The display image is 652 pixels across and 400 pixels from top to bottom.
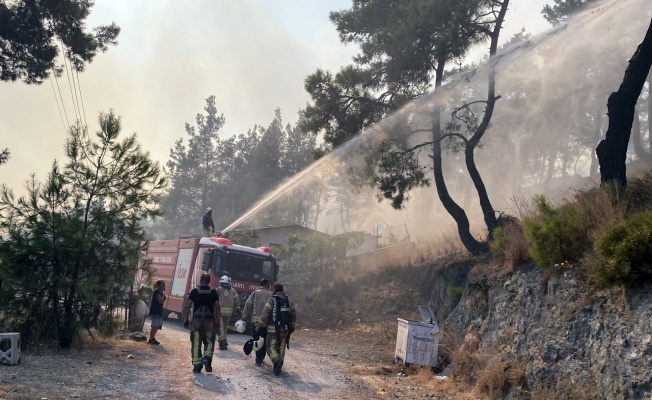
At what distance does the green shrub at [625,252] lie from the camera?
312 inches

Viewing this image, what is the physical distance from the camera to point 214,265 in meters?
18.9

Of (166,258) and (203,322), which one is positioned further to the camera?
(166,258)

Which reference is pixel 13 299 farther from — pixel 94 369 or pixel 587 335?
pixel 587 335

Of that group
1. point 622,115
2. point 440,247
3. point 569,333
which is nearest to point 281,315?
point 569,333

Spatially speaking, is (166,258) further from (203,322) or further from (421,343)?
(421,343)

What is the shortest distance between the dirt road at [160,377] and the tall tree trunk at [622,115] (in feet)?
21.0

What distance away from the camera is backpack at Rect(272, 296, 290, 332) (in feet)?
37.0

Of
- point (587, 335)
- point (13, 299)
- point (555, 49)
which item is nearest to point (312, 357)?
point (13, 299)

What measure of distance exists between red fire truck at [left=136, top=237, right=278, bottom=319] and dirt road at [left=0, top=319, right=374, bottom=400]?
4584 mm

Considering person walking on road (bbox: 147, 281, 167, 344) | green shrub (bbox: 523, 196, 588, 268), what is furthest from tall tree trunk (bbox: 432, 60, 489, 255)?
person walking on road (bbox: 147, 281, 167, 344)

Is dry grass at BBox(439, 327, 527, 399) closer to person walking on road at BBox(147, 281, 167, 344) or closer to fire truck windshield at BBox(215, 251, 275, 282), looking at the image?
person walking on road at BBox(147, 281, 167, 344)

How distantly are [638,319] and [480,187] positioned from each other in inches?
412

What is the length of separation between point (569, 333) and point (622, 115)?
513 centimetres

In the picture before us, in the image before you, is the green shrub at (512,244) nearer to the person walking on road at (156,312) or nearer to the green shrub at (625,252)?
the green shrub at (625,252)
